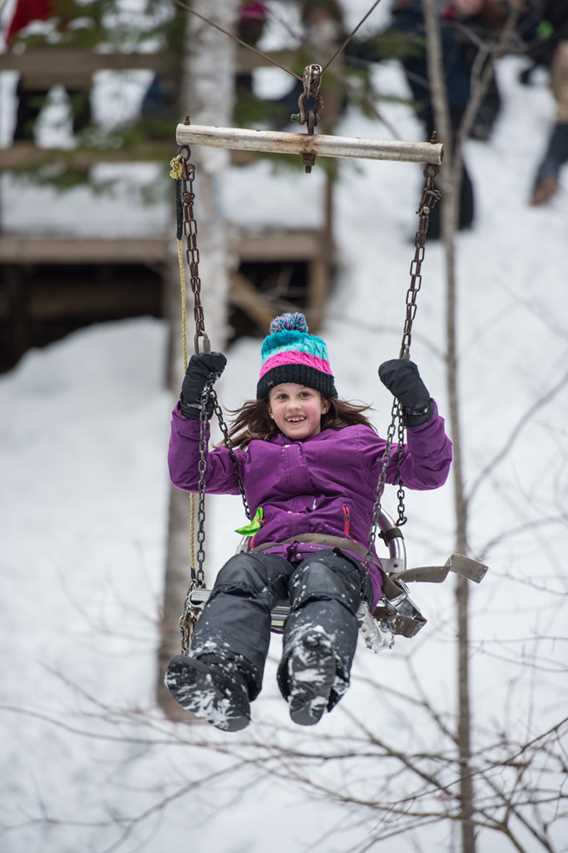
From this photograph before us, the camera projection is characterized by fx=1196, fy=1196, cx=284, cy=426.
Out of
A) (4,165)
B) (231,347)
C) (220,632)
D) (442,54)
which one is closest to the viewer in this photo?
(220,632)

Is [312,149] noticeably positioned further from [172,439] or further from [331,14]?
[331,14]

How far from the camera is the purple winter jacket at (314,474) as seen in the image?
417 cm

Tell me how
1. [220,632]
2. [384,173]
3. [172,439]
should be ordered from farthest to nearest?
[384,173], [172,439], [220,632]

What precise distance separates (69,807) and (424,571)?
3806 mm

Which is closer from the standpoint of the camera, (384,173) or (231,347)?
(231,347)

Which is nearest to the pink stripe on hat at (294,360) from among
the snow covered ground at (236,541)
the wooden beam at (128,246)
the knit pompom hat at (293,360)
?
the knit pompom hat at (293,360)

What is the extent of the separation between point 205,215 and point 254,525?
385 centimetres

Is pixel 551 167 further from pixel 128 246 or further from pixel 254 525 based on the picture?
pixel 254 525

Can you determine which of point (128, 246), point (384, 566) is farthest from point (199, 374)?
point (128, 246)

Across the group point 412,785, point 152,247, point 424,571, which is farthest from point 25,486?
point 424,571

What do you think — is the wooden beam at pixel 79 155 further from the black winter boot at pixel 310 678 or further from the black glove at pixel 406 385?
the black winter boot at pixel 310 678

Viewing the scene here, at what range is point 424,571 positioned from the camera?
4.36 metres

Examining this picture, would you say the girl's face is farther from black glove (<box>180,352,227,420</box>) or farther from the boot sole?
the boot sole

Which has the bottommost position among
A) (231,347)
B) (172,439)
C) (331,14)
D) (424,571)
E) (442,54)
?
(424,571)
